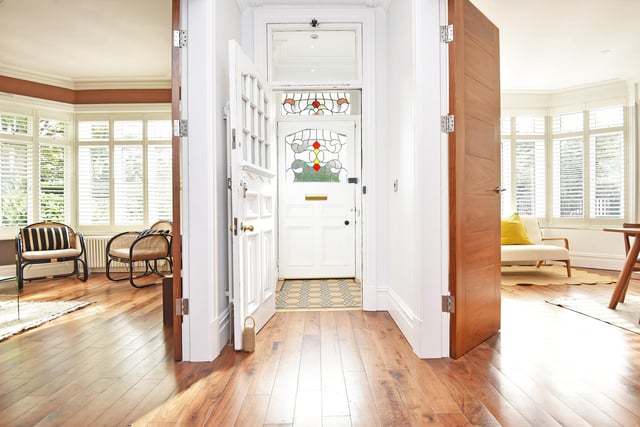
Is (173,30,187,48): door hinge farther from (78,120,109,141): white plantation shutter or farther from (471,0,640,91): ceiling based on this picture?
(78,120,109,141): white plantation shutter

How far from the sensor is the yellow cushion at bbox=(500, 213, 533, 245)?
18.8 feet

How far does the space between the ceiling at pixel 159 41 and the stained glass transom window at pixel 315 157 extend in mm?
1943

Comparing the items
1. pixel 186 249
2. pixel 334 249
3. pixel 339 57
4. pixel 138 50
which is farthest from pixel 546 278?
pixel 138 50

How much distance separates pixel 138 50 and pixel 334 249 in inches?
140

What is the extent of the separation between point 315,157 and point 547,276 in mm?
3490

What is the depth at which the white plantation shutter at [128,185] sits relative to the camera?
20.2ft

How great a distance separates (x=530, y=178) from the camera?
6.73 metres

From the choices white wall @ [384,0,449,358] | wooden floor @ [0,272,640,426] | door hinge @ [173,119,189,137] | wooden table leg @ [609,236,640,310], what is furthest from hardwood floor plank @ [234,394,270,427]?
wooden table leg @ [609,236,640,310]

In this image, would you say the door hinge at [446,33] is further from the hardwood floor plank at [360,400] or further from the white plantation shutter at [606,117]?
the white plantation shutter at [606,117]

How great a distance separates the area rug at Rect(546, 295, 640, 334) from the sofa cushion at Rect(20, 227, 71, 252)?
5987 millimetres

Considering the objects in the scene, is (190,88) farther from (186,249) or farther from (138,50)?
(138,50)

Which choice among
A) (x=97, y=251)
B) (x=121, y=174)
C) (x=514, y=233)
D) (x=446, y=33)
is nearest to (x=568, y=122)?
(x=514, y=233)

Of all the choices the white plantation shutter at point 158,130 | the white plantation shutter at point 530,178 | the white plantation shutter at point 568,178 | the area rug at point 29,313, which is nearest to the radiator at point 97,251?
the white plantation shutter at point 158,130

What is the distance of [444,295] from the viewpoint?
8.33 feet
